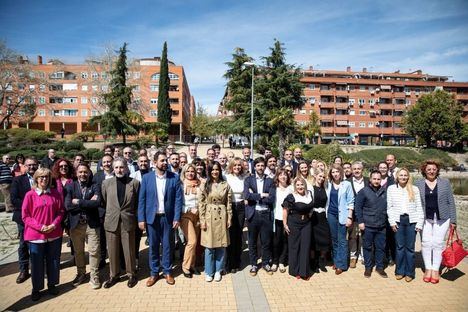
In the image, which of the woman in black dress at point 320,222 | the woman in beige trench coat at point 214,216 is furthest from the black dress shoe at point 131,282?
the woman in black dress at point 320,222

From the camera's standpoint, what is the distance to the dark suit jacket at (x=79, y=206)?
4.79 meters

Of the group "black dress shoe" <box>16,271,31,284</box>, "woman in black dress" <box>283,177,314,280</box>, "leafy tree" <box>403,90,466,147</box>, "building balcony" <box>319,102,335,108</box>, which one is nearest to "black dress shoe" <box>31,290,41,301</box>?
"black dress shoe" <box>16,271,31,284</box>

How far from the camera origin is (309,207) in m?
5.18

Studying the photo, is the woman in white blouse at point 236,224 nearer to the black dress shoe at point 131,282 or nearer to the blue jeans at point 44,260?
the black dress shoe at point 131,282

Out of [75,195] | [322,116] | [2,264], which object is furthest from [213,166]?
[322,116]

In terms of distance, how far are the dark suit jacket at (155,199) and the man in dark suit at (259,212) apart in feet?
4.28

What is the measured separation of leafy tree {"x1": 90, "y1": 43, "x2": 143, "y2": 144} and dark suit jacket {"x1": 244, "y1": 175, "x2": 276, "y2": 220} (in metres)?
30.1

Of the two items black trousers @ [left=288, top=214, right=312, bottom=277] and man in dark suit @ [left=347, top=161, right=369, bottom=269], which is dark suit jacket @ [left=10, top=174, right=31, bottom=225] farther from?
man in dark suit @ [left=347, top=161, right=369, bottom=269]

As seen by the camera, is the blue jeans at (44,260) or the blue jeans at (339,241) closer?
the blue jeans at (44,260)

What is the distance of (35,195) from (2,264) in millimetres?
2560

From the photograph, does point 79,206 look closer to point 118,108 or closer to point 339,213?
point 339,213

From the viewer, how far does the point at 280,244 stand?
5.72 m

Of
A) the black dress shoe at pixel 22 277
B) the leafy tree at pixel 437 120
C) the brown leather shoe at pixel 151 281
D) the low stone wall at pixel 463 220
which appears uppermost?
the leafy tree at pixel 437 120

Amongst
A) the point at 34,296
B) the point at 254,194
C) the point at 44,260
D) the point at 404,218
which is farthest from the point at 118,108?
the point at 404,218
